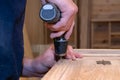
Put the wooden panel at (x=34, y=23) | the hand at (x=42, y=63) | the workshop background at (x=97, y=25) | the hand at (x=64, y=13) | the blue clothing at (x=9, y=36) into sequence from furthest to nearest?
the workshop background at (x=97, y=25) < the wooden panel at (x=34, y=23) < the hand at (x=42, y=63) < the hand at (x=64, y=13) < the blue clothing at (x=9, y=36)

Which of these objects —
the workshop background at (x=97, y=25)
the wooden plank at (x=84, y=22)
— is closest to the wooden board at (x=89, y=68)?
the workshop background at (x=97, y=25)

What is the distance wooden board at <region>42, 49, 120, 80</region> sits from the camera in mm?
707

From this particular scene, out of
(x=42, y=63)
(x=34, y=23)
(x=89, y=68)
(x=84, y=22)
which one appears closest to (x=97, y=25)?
(x=84, y=22)

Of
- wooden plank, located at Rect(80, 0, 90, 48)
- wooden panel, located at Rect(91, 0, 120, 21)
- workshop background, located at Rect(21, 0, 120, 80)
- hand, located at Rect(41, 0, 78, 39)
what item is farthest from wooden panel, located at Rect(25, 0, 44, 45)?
hand, located at Rect(41, 0, 78, 39)

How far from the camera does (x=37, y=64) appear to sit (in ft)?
3.21

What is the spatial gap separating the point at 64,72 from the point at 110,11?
3.06m

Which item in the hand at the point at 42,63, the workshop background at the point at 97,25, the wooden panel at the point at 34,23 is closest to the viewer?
the hand at the point at 42,63

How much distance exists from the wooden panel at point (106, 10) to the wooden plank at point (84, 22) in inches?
3.9

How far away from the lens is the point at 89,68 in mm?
818

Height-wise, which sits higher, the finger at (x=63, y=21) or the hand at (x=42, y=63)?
the finger at (x=63, y=21)

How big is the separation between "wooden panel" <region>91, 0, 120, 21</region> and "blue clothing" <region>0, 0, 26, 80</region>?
3050 millimetres

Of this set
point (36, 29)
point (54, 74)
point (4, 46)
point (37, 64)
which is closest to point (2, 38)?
point (4, 46)

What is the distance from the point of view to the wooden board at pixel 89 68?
0.71 meters

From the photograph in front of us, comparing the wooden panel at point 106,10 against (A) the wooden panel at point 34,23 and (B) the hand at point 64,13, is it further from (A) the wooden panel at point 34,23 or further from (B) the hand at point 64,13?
(B) the hand at point 64,13
